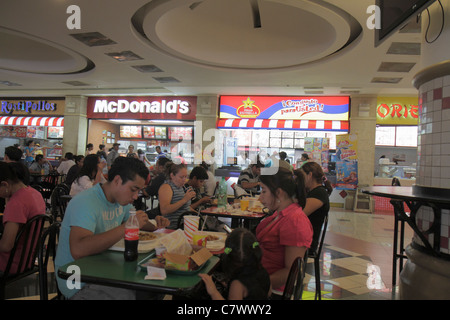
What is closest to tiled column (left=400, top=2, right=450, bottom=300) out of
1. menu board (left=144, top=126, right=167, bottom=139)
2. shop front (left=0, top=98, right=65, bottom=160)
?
menu board (left=144, top=126, right=167, bottom=139)

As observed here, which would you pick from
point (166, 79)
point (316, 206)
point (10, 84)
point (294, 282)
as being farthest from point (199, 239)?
point (10, 84)

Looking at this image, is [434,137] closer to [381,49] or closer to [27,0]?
[381,49]

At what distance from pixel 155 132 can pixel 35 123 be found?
4761 millimetres

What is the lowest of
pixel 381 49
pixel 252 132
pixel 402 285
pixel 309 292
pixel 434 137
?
pixel 309 292

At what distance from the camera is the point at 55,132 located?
13250mm

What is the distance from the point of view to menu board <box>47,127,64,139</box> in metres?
13.2

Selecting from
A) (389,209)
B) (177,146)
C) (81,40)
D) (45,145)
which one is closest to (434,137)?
(81,40)

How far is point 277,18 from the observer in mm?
6027

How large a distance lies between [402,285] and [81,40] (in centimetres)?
655

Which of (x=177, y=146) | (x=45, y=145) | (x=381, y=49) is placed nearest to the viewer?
(x=381, y=49)

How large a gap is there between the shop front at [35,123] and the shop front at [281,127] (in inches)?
266

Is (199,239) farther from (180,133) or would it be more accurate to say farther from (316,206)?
(180,133)

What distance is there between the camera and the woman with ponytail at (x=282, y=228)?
197cm

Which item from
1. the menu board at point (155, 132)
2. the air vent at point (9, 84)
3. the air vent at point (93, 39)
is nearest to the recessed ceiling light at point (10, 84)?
the air vent at point (9, 84)
